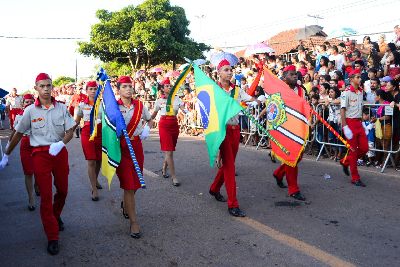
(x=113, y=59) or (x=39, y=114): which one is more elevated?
(x=113, y=59)

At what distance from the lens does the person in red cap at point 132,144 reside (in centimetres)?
481

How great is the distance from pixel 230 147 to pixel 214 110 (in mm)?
560

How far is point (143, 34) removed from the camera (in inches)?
1116

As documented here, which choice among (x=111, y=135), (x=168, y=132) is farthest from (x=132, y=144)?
(x=168, y=132)

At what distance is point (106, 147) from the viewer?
4.84m

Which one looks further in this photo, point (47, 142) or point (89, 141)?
point (89, 141)

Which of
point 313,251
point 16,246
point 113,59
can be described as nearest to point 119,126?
point 16,246

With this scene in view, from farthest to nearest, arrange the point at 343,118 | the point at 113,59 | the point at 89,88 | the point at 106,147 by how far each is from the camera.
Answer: the point at 113,59, the point at 343,118, the point at 89,88, the point at 106,147

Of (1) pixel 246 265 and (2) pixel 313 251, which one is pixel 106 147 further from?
(2) pixel 313 251

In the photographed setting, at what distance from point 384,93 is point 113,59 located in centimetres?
2651

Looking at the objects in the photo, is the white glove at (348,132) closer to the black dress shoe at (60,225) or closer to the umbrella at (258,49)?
the black dress shoe at (60,225)

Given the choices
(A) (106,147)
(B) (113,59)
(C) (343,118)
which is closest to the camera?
(A) (106,147)

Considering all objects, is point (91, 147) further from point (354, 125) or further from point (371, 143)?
point (371, 143)

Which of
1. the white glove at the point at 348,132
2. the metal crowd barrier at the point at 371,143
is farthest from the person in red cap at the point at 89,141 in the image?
the metal crowd barrier at the point at 371,143
